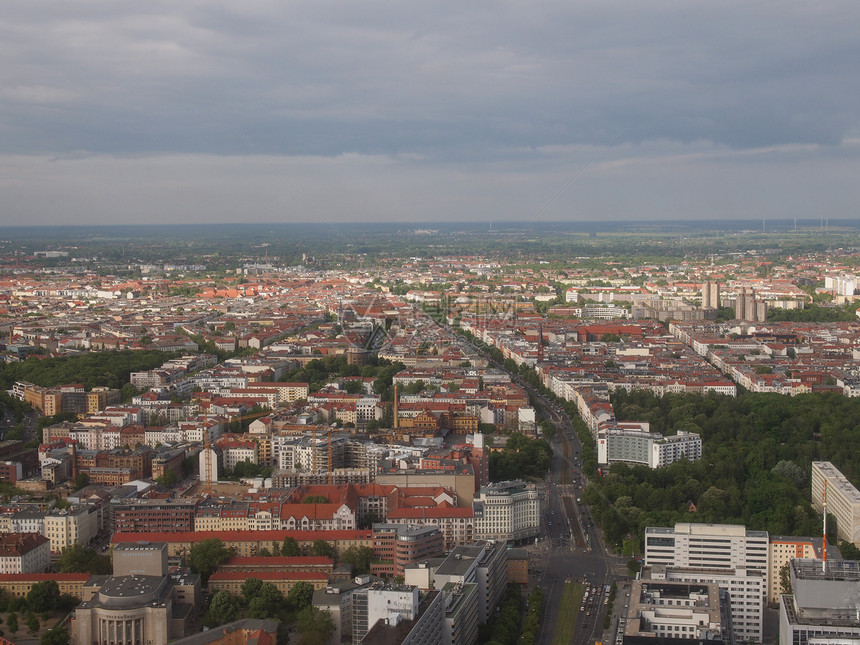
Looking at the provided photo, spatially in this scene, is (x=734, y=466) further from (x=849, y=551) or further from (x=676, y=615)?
(x=676, y=615)

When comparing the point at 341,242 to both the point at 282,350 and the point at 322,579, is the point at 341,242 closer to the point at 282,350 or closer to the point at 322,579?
the point at 282,350

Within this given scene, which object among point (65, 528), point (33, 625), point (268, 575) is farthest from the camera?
point (65, 528)

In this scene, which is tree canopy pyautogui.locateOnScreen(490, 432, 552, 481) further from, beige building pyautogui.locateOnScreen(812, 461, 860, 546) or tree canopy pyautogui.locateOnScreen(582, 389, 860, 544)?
beige building pyautogui.locateOnScreen(812, 461, 860, 546)

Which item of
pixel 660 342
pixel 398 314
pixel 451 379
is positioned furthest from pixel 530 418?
pixel 398 314

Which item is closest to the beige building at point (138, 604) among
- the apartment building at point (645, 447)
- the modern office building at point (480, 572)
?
the modern office building at point (480, 572)

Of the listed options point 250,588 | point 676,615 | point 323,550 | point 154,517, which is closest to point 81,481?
point 154,517

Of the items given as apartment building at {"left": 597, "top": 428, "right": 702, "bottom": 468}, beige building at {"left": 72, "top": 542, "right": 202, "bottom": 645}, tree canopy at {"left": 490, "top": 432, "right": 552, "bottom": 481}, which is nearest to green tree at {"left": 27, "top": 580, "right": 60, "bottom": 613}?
beige building at {"left": 72, "top": 542, "right": 202, "bottom": 645}
